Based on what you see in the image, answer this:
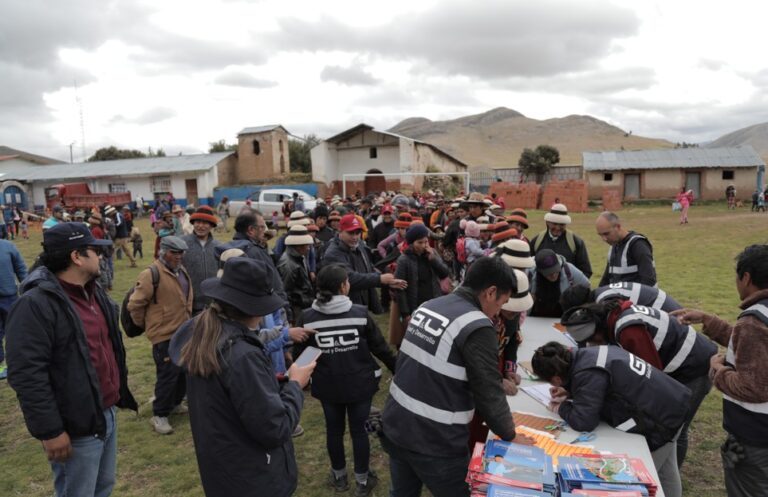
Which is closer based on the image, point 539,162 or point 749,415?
point 749,415

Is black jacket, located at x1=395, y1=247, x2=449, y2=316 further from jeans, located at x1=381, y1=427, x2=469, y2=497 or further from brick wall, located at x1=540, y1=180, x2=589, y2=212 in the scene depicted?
brick wall, located at x1=540, y1=180, x2=589, y2=212

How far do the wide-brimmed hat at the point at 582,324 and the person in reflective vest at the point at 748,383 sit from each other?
2.15 feet

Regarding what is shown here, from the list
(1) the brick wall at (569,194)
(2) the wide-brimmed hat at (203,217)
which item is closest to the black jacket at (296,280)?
(2) the wide-brimmed hat at (203,217)

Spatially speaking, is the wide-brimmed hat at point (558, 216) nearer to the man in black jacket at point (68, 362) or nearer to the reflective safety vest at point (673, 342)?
the reflective safety vest at point (673, 342)

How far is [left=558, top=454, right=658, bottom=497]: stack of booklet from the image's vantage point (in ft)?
7.09

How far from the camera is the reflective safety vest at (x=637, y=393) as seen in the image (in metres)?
2.58

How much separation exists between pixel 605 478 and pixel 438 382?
894mm

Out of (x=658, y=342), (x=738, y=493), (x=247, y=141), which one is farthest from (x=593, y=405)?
(x=247, y=141)

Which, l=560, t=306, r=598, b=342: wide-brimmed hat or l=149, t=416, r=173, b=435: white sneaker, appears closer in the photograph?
l=560, t=306, r=598, b=342: wide-brimmed hat

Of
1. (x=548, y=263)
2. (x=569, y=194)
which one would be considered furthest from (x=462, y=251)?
(x=569, y=194)

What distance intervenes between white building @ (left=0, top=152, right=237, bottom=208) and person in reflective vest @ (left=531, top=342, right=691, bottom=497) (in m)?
33.2

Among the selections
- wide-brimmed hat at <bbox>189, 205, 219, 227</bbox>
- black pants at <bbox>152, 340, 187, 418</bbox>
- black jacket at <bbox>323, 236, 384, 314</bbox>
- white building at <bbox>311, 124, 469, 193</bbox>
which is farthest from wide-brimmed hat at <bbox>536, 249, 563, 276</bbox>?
white building at <bbox>311, 124, 469, 193</bbox>

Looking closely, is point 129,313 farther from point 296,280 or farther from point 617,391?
point 617,391

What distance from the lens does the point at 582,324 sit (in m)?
3.00
